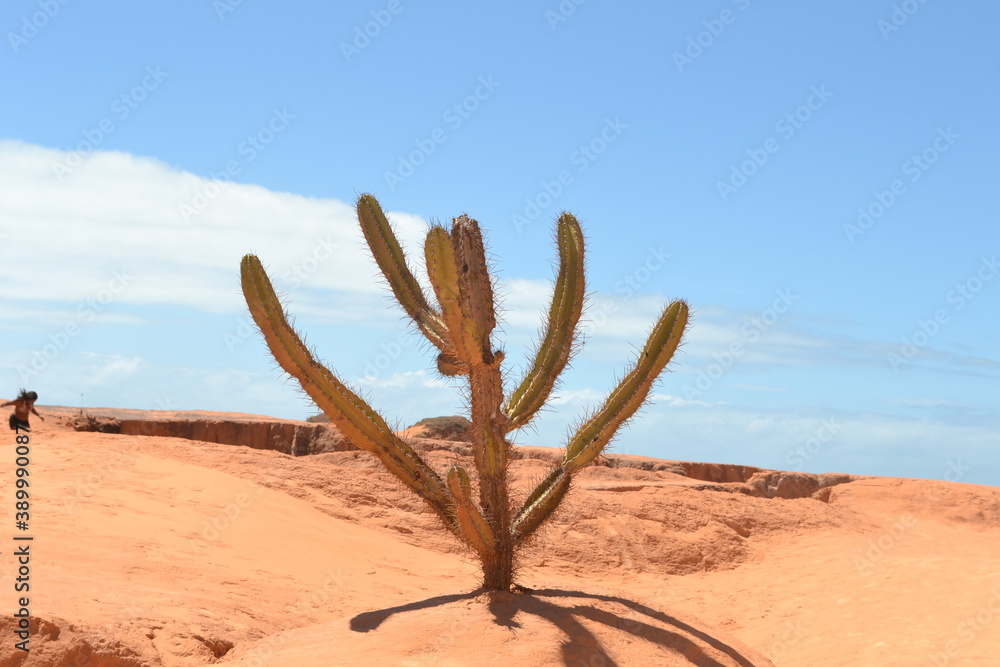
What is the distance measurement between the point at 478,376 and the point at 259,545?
402cm

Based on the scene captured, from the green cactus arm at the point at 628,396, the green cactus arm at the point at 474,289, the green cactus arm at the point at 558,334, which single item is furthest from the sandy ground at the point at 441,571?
the green cactus arm at the point at 474,289

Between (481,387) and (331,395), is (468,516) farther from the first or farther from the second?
(331,395)

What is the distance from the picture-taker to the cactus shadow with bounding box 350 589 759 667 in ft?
18.1

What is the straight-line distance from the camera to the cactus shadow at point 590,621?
18.1 feet

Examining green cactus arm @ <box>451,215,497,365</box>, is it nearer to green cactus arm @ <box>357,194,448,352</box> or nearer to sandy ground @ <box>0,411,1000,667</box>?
green cactus arm @ <box>357,194,448,352</box>

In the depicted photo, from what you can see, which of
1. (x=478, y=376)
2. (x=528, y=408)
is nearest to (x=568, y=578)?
(x=528, y=408)

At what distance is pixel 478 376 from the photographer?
6266 millimetres

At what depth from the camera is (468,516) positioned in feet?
20.3

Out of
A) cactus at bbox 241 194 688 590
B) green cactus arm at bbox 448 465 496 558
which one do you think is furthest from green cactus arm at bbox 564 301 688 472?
green cactus arm at bbox 448 465 496 558

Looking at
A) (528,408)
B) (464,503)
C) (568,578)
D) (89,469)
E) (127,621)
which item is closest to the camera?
(127,621)

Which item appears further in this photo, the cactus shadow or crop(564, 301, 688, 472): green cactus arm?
crop(564, 301, 688, 472): green cactus arm

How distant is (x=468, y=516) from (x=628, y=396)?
5.52 feet

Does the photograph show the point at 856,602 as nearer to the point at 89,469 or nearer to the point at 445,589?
the point at 445,589

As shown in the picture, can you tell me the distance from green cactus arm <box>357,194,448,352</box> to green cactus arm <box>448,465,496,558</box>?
147 centimetres
